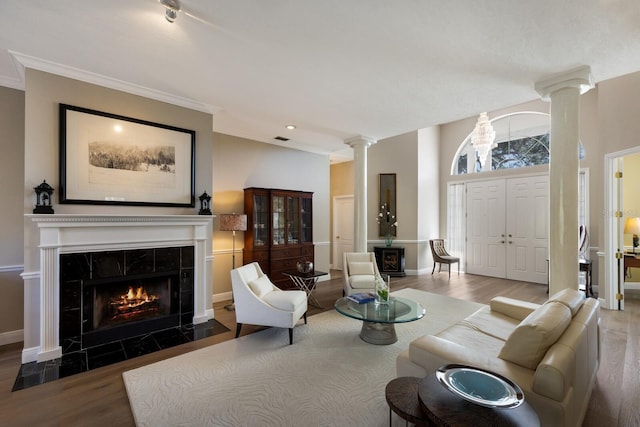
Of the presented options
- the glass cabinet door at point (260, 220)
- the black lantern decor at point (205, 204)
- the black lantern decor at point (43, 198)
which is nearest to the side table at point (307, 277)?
the glass cabinet door at point (260, 220)

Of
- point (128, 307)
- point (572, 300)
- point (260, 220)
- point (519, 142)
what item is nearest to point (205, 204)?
point (260, 220)

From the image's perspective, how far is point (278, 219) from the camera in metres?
5.27

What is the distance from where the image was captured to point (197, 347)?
3.06m

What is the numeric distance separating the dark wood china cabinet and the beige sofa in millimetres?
3371

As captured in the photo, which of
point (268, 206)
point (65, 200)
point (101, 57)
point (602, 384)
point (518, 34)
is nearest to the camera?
point (518, 34)

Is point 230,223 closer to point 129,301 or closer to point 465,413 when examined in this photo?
point 129,301

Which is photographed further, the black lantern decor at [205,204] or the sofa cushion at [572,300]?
the black lantern decor at [205,204]

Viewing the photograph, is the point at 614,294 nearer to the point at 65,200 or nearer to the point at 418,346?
the point at 418,346

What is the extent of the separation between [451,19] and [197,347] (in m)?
3.92

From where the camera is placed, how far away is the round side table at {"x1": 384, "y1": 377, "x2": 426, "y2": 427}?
1.42m

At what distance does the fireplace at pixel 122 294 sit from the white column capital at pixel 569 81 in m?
4.60

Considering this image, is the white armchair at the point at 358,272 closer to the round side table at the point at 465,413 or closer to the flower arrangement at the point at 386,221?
the flower arrangement at the point at 386,221

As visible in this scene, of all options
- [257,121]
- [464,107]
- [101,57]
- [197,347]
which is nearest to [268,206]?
[257,121]

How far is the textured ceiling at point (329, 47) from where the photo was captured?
1990 millimetres
